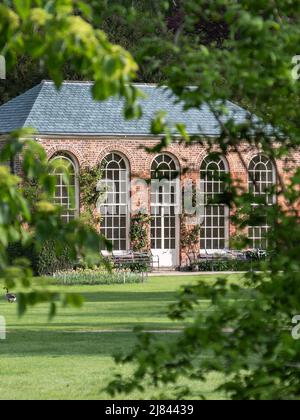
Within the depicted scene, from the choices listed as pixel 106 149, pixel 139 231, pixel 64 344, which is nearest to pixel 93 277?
pixel 139 231

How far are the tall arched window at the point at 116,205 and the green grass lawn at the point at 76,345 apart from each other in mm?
11191

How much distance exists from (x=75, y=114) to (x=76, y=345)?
76.4ft

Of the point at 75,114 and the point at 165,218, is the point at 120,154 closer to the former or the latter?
the point at 75,114

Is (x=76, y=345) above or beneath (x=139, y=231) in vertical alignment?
beneath

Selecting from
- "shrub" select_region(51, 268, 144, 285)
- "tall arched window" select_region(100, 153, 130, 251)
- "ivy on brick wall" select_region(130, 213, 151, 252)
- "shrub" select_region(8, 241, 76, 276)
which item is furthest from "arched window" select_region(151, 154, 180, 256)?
"shrub" select_region(51, 268, 144, 285)

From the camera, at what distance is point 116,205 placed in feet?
135

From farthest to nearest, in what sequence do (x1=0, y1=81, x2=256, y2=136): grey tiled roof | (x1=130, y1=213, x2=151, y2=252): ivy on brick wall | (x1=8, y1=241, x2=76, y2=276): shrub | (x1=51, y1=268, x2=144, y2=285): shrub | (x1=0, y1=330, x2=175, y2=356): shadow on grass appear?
(x1=130, y1=213, x2=151, y2=252): ivy on brick wall → (x1=0, y1=81, x2=256, y2=136): grey tiled roof → (x1=8, y1=241, x2=76, y2=276): shrub → (x1=51, y1=268, x2=144, y2=285): shrub → (x1=0, y1=330, x2=175, y2=356): shadow on grass

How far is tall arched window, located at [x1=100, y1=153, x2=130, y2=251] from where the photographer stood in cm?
4125

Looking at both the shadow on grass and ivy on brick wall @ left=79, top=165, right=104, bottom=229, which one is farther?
ivy on brick wall @ left=79, top=165, right=104, bottom=229

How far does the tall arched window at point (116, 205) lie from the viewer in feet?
135

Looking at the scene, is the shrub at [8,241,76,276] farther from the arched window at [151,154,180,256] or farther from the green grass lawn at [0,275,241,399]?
the green grass lawn at [0,275,241,399]

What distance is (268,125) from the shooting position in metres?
7.70

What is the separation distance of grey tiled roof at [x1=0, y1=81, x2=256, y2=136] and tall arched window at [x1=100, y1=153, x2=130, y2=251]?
1.22 metres
